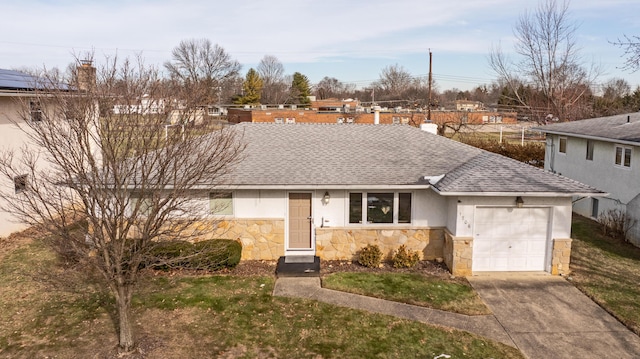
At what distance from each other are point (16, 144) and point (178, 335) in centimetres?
1184

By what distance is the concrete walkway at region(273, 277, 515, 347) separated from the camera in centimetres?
980

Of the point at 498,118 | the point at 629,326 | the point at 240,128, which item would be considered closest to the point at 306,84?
the point at 498,118

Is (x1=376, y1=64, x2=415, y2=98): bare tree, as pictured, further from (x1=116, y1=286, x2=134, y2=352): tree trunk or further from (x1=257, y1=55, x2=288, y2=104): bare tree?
(x1=116, y1=286, x2=134, y2=352): tree trunk

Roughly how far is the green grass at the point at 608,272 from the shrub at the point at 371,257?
211 inches

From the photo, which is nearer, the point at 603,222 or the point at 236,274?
the point at 236,274

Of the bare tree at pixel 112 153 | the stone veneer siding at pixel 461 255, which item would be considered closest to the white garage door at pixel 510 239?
the stone veneer siding at pixel 461 255


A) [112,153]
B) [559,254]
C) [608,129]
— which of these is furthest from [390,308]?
[608,129]

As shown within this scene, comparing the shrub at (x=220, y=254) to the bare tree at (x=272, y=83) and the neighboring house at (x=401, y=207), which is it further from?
the bare tree at (x=272, y=83)

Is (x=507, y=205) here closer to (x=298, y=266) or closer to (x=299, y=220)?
(x=299, y=220)

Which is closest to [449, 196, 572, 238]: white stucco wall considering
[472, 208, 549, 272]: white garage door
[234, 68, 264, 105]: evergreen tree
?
[472, 208, 549, 272]: white garage door

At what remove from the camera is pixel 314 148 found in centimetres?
1603

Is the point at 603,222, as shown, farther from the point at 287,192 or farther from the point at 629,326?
the point at 287,192

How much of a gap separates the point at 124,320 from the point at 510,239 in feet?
33.7

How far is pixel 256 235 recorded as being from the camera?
45.2ft
